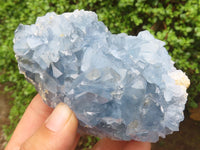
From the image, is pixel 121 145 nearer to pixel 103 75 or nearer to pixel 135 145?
pixel 135 145

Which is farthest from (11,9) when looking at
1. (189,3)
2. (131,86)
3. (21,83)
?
(131,86)

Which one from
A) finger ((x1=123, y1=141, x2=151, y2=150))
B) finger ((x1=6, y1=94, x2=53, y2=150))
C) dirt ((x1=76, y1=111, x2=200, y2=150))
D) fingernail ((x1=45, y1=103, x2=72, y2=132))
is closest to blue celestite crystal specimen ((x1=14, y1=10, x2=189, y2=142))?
fingernail ((x1=45, y1=103, x2=72, y2=132))

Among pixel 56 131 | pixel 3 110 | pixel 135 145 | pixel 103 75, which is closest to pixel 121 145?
pixel 135 145

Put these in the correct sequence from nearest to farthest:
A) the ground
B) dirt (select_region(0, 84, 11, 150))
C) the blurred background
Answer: the blurred background, the ground, dirt (select_region(0, 84, 11, 150))

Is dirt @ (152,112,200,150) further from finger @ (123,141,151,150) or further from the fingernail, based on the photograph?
the fingernail

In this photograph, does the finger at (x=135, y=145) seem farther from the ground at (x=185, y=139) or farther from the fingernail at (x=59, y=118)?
the ground at (x=185, y=139)

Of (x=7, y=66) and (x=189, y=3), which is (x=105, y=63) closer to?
(x=189, y=3)
